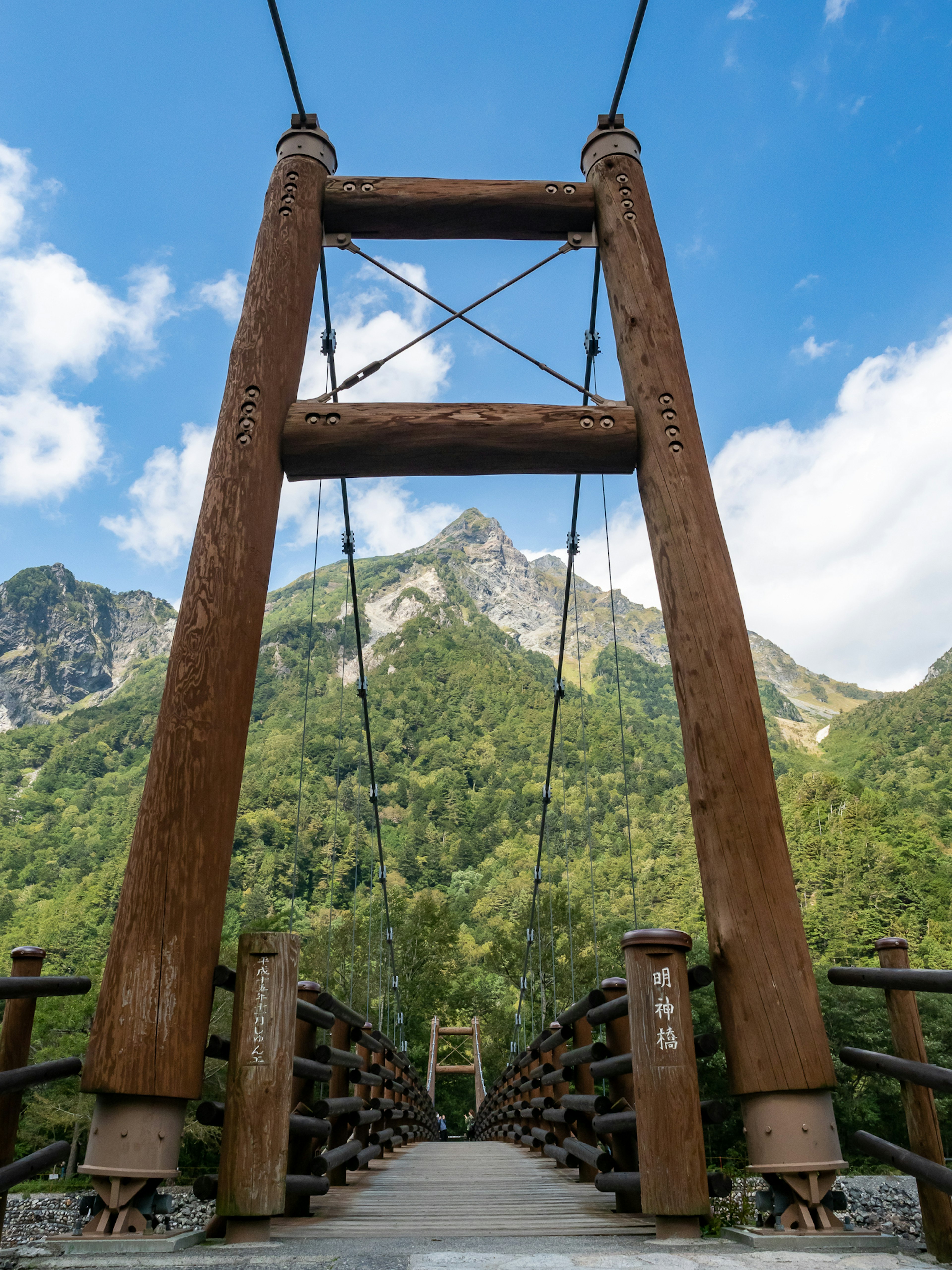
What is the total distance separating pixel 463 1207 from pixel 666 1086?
1049mm

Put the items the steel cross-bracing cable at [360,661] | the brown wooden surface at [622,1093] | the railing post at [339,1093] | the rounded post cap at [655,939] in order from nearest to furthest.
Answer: the rounded post cap at [655,939] → the brown wooden surface at [622,1093] → the railing post at [339,1093] → the steel cross-bracing cable at [360,661]

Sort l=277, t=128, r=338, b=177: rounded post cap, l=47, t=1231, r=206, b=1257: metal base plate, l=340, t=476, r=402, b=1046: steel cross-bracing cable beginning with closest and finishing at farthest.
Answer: l=47, t=1231, r=206, b=1257: metal base plate, l=277, t=128, r=338, b=177: rounded post cap, l=340, t=476, r=402, b=1046: steel cross-bracing cable

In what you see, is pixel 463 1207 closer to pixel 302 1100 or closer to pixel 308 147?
pixel 302 1100

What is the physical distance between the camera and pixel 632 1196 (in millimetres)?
2086

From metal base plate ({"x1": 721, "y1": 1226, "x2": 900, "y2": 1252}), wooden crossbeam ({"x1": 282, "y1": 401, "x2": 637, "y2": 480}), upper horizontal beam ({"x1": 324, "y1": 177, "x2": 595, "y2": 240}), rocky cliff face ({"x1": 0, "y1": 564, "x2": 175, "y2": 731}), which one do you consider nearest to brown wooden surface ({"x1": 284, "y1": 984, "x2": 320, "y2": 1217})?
metal base plate ({"x1": 721, "y1": 1226, "x2": 900, "y2": 1252})

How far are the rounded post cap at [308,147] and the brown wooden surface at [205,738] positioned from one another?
449 millimetres

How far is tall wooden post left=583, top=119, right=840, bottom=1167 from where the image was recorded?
6.64ft

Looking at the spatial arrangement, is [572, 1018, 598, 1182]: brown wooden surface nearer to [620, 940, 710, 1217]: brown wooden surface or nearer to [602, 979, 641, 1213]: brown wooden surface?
[602, 979, 641, 1213]: brown wooden surface

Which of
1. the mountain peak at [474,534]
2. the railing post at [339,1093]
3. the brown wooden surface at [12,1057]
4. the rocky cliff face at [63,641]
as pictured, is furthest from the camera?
the mountain peak at [474,534]

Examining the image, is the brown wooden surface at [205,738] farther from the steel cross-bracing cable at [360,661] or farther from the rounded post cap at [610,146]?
the rounded post cap at [610,146]

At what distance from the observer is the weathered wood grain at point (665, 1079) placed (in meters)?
1.69

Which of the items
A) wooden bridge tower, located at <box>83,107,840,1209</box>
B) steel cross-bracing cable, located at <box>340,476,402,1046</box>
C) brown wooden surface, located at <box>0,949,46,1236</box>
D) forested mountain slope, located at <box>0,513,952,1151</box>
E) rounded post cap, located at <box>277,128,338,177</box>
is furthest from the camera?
forested mountain slope, located at <box>0,513,952,1151</box>

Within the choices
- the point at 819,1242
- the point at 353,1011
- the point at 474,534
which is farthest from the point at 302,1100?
the point at 474,534

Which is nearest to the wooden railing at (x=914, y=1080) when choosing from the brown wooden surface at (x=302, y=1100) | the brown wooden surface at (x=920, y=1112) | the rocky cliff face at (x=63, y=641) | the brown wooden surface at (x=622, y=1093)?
the brown wooden surface at (x=920, y=1112)
